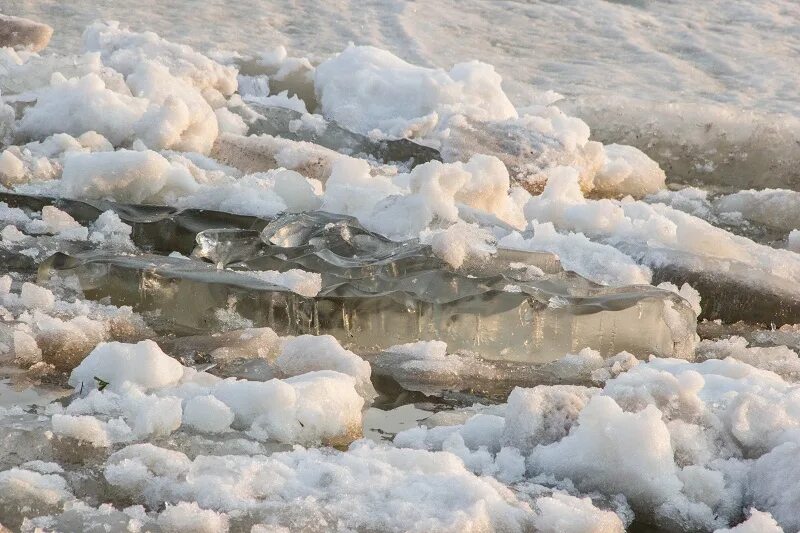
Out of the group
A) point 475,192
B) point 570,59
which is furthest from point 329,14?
point 475,192

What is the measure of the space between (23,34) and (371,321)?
433 centimetres

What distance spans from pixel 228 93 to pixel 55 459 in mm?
3690

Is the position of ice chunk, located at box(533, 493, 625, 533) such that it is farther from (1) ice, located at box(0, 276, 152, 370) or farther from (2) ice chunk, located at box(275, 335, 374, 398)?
(1) ice, located at box(0, 276, 152, 370)

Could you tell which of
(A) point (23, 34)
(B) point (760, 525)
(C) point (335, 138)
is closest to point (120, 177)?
(C) point (335, 138)

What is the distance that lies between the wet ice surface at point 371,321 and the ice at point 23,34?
1.11 metres

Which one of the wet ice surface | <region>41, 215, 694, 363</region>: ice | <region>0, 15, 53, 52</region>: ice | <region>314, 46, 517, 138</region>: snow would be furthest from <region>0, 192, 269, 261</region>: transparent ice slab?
<region>0, 15, 53, 52</region>: ice

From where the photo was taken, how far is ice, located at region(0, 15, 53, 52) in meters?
6.37

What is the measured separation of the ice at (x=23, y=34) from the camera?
6.37m

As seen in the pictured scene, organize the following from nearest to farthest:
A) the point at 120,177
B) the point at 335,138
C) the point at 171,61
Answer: the point at 120,177 → the point at 335,138 → the point at 171,61

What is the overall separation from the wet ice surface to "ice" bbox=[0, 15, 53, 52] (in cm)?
111

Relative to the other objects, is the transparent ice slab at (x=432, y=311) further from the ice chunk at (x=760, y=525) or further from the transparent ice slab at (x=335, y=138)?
the transparent ice slab at (x=335, y=138)

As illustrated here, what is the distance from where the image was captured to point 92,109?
174 inches

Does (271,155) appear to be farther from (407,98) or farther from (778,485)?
(778,485)

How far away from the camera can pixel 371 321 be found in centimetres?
284
